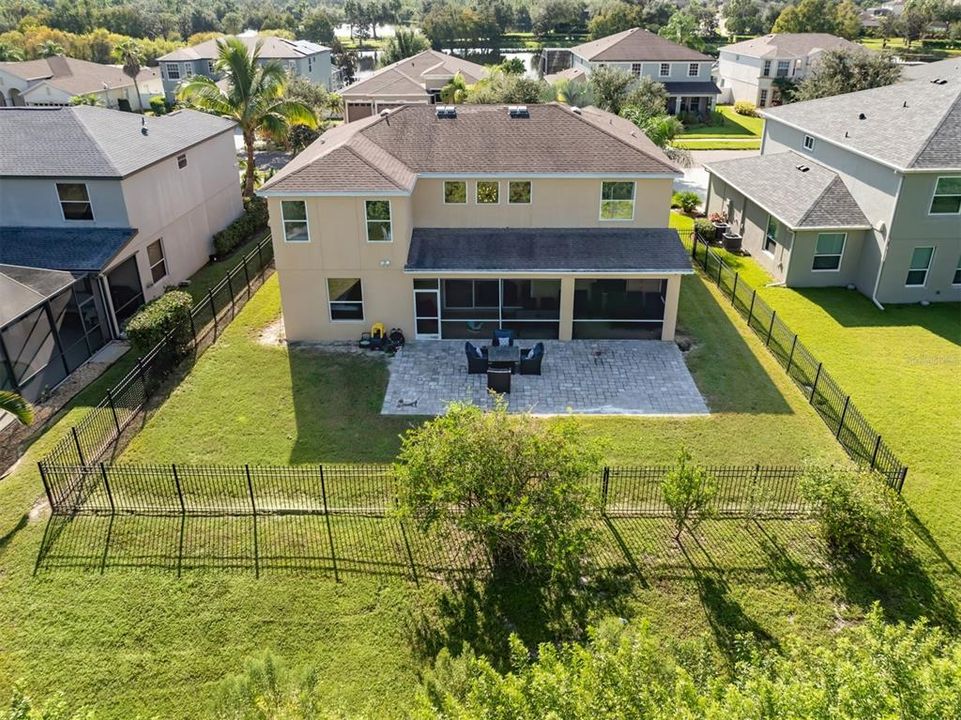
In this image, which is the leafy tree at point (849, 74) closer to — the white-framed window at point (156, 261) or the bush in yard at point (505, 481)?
the white-framed window at point (156, 261)

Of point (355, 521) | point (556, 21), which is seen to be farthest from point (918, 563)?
point (556, 21)

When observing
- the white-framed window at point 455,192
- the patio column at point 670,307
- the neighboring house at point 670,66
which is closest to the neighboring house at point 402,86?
the neighboring house at point 670,66

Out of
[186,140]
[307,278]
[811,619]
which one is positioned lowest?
[811,619]

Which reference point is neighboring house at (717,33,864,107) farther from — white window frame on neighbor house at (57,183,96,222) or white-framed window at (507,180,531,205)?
white window frame on neighbor house at (57,183,96,222)

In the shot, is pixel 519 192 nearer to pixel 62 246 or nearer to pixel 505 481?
pixel 505 481

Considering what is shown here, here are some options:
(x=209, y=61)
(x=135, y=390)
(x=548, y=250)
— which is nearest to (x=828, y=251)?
(x=548, y=250)

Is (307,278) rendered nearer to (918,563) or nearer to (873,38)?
(918,563)
